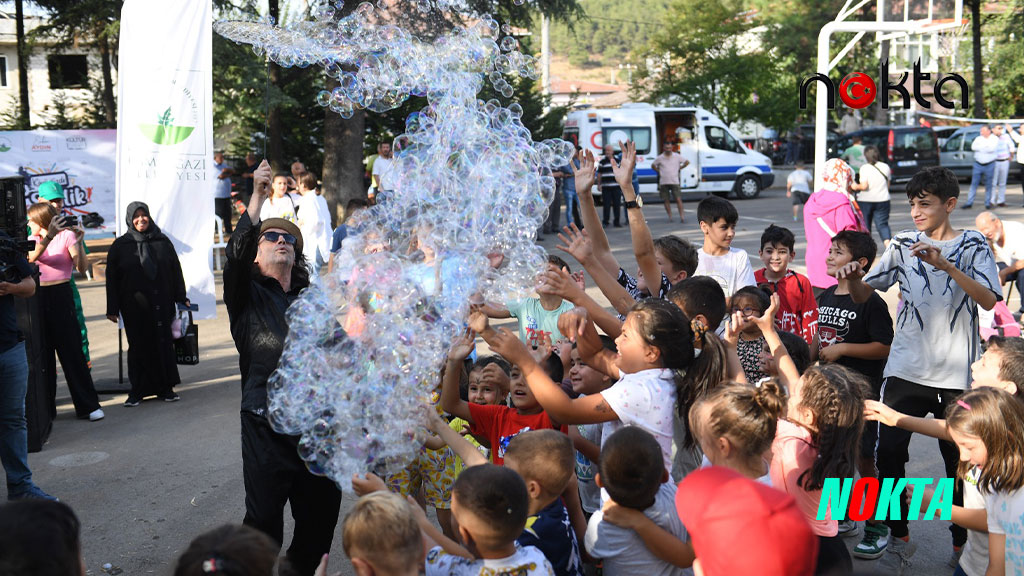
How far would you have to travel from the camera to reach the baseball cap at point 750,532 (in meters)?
2.13

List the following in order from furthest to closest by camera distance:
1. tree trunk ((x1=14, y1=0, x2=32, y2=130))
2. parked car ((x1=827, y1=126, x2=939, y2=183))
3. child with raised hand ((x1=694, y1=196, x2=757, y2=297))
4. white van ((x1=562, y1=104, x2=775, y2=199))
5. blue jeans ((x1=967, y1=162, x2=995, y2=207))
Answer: parked car ((x1=827, y1=126, x2=939, y2=183)) < white van ((x1=562, y1=104, x2=775, y2=199)) < tree trunk ((x1=14, y1=0, x2=32, y2=130)) < blue jeans ((x1=967, y1=162, x2=995, y2=207)) < child with raised hand ((x1=694, y1=196, x2=757, y2=297))

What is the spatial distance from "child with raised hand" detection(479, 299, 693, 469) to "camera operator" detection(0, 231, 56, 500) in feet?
11.1

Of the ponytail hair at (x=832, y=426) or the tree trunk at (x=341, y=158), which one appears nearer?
the ponytail hair at (x=832, y=426)

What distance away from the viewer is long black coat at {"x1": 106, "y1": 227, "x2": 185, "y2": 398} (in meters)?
8.12

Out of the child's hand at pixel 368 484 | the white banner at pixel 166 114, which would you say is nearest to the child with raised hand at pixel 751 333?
the child's hand at pixel 368 484

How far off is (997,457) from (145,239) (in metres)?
7.08

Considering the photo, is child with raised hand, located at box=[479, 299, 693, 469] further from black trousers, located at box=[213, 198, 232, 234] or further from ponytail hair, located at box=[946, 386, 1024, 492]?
black trousers, located at box=[213, 198, 232, 234]

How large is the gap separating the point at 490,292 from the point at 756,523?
2.38 metres

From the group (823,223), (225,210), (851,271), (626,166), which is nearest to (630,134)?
(225,210)

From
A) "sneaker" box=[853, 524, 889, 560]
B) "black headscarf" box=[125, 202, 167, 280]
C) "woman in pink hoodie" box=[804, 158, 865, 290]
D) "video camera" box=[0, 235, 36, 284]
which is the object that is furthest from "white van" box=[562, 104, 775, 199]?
"sneaker" box=[853, 524, 889, 560]

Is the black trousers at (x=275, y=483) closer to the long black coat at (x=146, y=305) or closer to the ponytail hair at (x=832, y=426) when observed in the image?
the ponytail hair at (x=832, y=426)

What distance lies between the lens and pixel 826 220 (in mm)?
8492

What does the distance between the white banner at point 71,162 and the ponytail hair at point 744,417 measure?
47.3 feet

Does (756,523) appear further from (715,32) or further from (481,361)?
(715,32)
